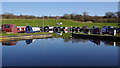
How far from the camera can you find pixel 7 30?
3634cm

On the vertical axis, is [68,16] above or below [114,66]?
above

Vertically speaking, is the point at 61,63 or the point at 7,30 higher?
the point at 7,30

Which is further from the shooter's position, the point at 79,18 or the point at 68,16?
the point at 68,16

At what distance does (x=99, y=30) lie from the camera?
132 feet

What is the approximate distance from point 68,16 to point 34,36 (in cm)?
10881

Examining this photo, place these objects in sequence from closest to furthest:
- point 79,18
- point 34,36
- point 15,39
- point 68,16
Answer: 1. point 15,39
2. point 34,36
3. point 79,18
4. point 68,16

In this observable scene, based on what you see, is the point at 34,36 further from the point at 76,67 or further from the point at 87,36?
the point at 76,67

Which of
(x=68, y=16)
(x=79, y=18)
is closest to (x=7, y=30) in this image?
(x=79, y=18)

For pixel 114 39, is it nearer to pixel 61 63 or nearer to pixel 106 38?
pixel 106 38

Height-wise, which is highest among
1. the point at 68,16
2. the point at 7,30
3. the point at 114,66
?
the point at 68,16

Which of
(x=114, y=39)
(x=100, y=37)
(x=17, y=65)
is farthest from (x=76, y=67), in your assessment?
(x=100, y=37)

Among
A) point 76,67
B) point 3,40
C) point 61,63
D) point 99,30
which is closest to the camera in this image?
point 76,67

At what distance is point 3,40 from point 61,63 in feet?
58.3

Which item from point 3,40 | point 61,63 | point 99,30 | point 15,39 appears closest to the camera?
point 61,63
